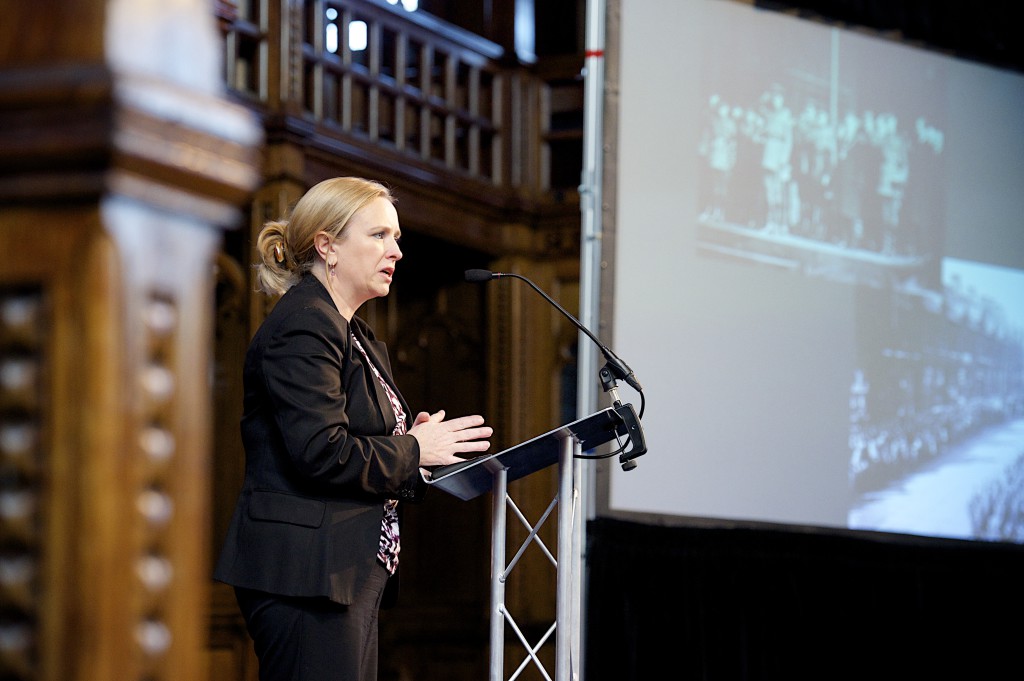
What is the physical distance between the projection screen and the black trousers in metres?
2.45

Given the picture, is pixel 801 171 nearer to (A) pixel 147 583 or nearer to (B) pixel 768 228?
(B) pixel 768 228

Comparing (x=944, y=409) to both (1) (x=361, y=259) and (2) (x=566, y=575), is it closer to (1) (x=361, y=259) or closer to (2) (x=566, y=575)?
(2) (x=566, y=575)

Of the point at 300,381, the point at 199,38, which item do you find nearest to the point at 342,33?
the point at 300,381

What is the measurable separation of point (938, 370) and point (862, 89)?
3.73ft

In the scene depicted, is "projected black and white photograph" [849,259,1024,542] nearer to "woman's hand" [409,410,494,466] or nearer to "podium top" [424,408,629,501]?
"podium top" [424,408,629,501]

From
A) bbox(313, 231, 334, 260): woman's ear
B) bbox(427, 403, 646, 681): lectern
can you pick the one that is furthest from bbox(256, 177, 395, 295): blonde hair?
bbox(427, 403, 646, 681): lectern

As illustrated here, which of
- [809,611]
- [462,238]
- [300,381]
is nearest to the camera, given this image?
[300,381]

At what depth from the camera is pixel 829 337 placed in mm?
4688

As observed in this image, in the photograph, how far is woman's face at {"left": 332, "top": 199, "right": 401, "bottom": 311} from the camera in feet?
8.58

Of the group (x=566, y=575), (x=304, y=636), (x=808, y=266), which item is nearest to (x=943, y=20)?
(x=808, y=266)

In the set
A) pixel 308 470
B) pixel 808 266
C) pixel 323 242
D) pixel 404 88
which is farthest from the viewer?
pixel 404 88

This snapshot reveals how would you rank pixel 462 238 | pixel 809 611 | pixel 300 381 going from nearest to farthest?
pixel 300 381 → pixel 809 611 → pixel 462 238

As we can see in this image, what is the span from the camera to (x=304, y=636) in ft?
7.53

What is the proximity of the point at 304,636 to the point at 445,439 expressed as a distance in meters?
0.49
